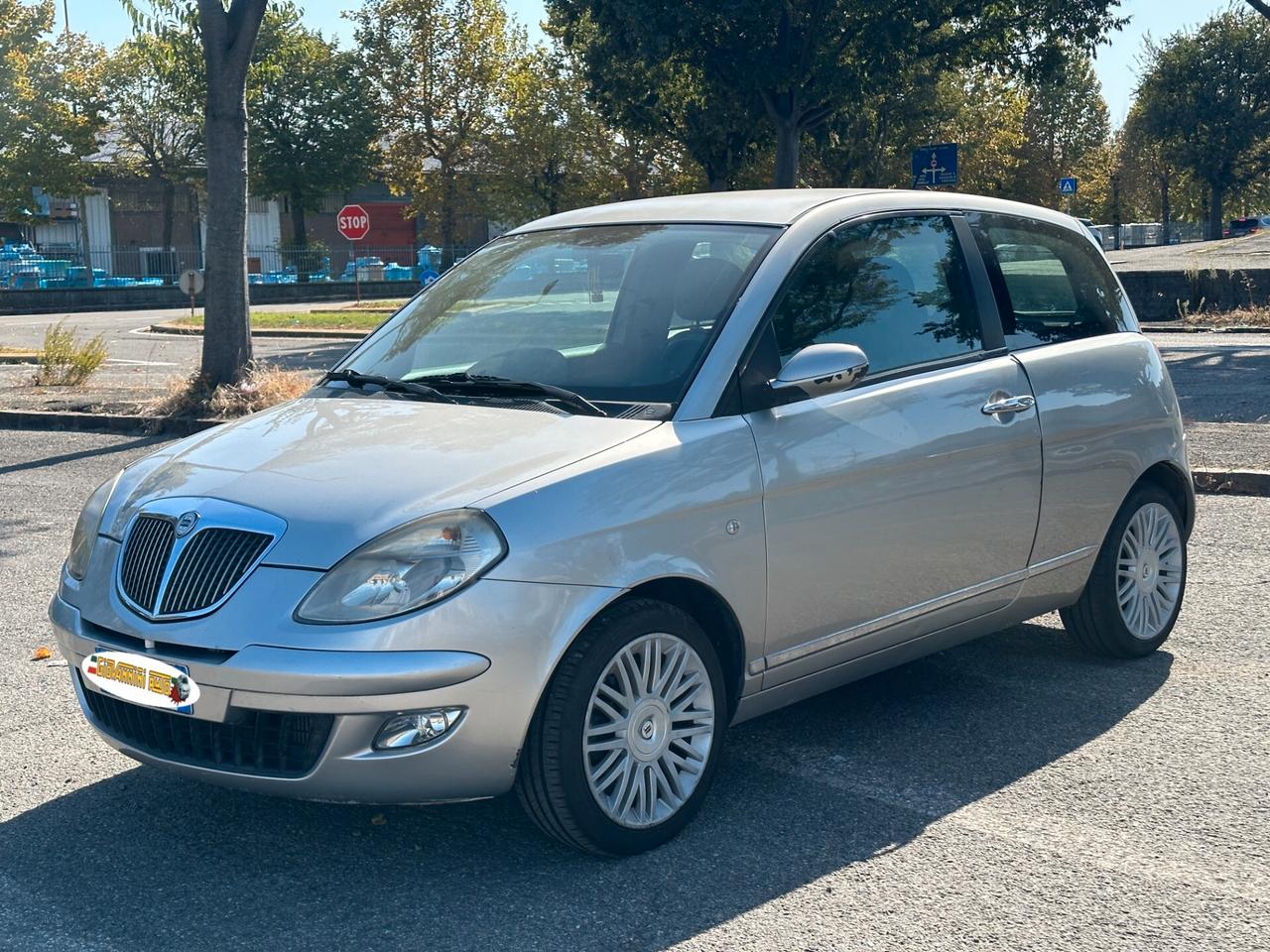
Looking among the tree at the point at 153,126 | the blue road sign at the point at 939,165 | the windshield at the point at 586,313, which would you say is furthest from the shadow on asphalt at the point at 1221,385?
the tree at the point at 153,126

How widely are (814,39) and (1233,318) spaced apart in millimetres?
8539

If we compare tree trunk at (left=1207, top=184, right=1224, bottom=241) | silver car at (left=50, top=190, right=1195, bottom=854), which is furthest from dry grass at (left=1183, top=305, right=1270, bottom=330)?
tree trunk at (left=1207, top=184, right=1224, bottom=241)

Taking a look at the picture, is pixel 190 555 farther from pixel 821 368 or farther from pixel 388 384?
pixel 821 368

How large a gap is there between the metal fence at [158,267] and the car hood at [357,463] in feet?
135

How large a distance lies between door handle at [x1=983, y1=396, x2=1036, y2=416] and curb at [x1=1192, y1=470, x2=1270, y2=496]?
4.56 m

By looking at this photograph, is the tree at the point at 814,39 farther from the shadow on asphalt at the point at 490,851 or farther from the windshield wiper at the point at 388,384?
the shadow on asphalt at the point at 490,851

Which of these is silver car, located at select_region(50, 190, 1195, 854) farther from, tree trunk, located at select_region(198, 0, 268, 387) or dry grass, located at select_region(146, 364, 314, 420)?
tree trunk, located at select_region(198, 0, 268, 387)

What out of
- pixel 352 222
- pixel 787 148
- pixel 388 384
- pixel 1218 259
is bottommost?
pixel 388 384

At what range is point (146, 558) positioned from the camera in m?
3.91

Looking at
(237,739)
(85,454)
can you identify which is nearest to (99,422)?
A: (85,454)

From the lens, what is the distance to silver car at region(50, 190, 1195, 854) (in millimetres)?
3615

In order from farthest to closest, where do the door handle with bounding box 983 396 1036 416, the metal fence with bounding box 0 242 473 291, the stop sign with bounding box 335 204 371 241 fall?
the metal fence with bounding box 0 242 473 291
the stop sign with bounding box 335 204 371 241
the door handle with bounding box 983 396 1036 416

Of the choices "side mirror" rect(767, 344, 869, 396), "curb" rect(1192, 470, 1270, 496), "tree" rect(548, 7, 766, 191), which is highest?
"tree" rect(548, 7, 766, 191)

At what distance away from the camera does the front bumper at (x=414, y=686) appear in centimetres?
352
